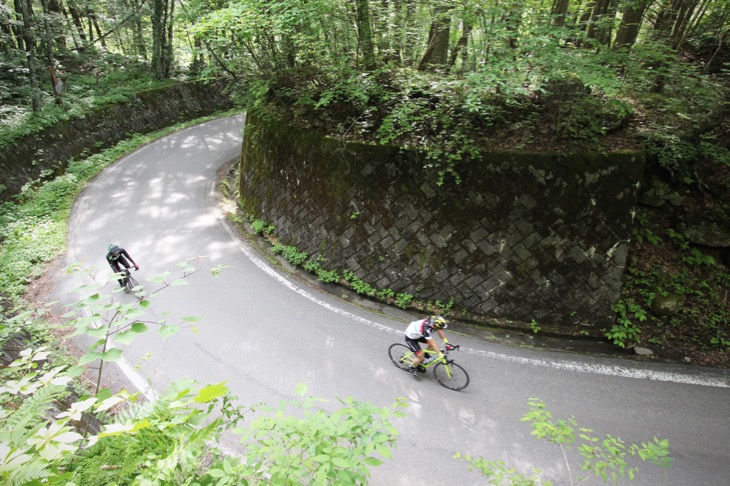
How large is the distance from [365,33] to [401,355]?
7.15m

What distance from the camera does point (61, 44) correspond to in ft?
64.7

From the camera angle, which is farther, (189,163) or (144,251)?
(189,163)

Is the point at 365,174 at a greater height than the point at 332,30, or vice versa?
the point at 332,30

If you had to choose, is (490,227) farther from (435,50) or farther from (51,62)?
(51,62)

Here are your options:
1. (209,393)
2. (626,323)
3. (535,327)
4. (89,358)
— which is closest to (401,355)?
(535,327)

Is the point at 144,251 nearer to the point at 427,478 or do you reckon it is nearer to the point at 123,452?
the point at 123,452

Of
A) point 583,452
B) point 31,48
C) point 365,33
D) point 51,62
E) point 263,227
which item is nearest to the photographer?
point 583,452

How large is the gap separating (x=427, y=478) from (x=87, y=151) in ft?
58.5

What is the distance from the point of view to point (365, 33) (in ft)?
27.7

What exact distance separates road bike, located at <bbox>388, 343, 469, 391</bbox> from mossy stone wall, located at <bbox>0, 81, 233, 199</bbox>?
1207cm

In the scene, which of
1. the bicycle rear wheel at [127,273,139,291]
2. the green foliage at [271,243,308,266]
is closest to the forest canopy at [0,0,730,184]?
the green foliage at [271,243,308,266]

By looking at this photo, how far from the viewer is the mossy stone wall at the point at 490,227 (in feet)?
23.2

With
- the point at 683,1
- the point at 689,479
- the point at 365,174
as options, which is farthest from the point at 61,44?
the point at 689,479

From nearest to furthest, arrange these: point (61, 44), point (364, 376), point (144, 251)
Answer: point (364, 376) < point (144, 251) < point (61, 44)
